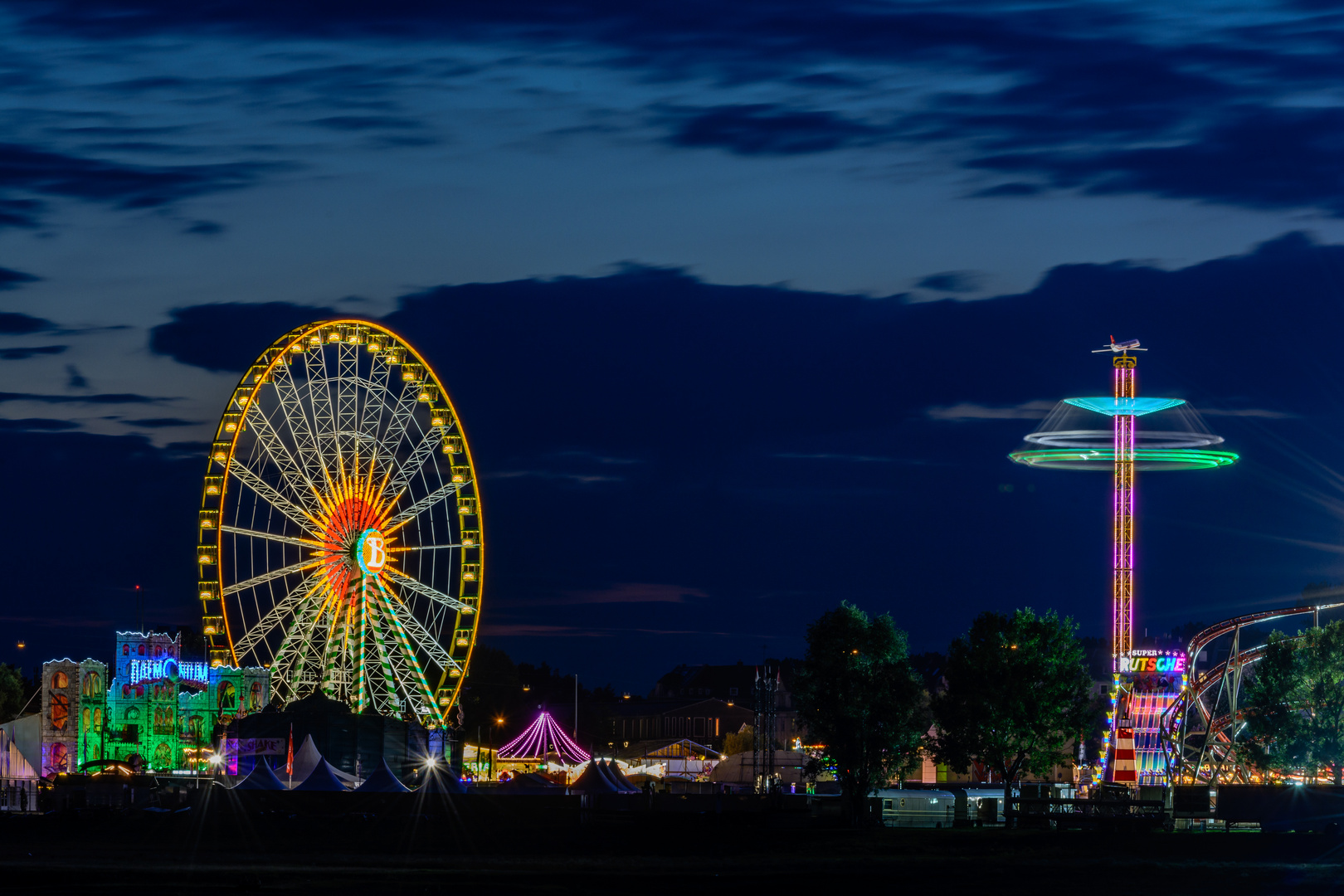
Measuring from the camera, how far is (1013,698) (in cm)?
8888

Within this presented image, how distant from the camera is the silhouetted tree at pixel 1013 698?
8881 cm

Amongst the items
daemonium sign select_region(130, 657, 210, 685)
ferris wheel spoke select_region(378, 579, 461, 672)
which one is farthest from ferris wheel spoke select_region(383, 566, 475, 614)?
daemonium sign select_region(130, 657, 210, 685)

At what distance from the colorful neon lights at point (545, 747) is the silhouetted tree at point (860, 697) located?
Result: 3924 centimetres

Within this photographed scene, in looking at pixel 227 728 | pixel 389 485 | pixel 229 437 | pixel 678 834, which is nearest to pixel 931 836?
pixel 678 834

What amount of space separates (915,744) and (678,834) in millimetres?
23956

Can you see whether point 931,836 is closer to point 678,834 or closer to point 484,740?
point 678,834

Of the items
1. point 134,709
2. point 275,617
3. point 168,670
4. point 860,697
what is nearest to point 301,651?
point 275,617

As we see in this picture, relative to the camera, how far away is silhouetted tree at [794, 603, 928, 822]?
8206cm

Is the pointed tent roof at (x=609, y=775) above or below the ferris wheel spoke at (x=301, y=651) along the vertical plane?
below

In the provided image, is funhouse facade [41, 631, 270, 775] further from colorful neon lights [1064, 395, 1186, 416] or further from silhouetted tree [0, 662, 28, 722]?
colorful neon lights [1064, 395, 1186, 416]

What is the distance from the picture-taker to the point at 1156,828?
7094 centimetres

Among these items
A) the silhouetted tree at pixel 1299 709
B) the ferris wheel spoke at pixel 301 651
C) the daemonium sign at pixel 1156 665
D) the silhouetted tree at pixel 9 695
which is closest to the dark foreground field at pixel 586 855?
the ferris wheel spoke at pixel 301 651

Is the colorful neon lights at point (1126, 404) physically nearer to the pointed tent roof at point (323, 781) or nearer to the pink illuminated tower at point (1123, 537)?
the pink illuminated tower at point (1123, 537)

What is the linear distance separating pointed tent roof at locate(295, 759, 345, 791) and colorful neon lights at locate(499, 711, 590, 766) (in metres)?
43.8
